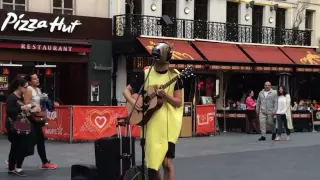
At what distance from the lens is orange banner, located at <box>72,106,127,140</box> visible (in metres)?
16.3

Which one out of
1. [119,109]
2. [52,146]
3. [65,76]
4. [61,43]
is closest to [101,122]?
[119,109]

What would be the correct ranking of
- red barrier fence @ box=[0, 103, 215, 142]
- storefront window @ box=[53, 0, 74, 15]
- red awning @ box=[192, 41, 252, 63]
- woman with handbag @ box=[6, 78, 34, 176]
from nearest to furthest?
1. woman with handbag @ box=[6, 78, 34, 176]
2. red barrier fence @ box=[0, 103, 215, 142]
3. storefront window @ box=[53, 0, 74, 15]
4. red awning @ box=[192, 41, 252, 63]

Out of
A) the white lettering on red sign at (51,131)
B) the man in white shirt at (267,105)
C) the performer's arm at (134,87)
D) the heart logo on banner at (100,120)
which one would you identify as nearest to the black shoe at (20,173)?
the performer's arm at (134,87)

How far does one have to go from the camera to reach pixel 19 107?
33.4 feet

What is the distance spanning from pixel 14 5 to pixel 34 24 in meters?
1.13

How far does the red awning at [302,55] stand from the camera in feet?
93.0

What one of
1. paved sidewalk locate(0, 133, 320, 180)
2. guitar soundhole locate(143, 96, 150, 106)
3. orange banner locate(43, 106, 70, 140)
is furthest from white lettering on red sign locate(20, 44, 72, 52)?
guitar soundhole locate(143, 96, 150, 106)

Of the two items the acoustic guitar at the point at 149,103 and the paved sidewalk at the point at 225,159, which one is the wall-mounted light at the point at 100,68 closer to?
the paved sidewalk at the point at 225,159

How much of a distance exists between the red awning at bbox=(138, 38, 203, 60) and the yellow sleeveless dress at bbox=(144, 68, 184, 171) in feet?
51.5

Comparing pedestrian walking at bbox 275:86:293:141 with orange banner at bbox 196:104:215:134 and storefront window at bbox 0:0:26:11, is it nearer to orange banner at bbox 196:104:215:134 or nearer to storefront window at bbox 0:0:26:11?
orange banner at bbox 196:104:215:134

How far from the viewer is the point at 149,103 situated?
6484 millimetres

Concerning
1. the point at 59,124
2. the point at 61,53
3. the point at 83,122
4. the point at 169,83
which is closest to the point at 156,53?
the point at 169,83

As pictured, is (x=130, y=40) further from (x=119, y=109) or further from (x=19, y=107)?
(x=19, y=107)

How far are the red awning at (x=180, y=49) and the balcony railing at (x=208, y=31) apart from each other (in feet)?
1.62
